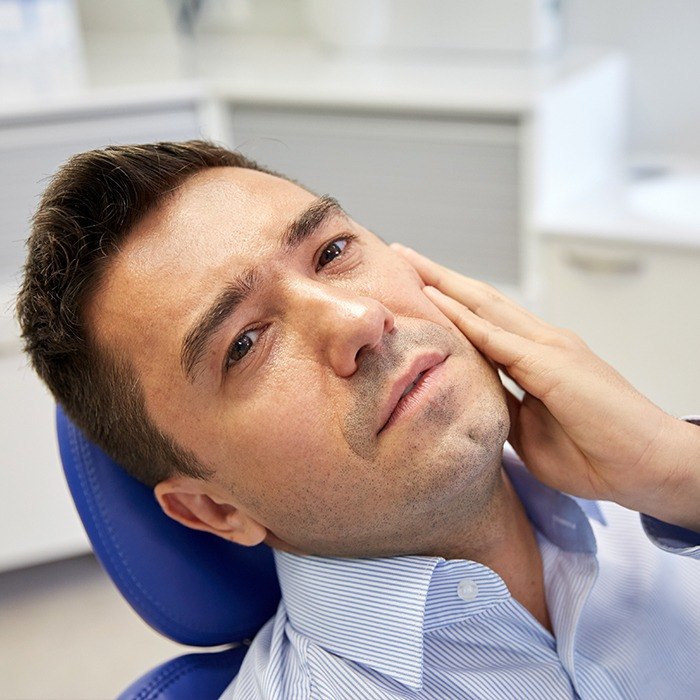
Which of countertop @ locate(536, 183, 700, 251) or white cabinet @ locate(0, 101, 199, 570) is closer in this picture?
countertop @ locate(536, 183, 700, 251)

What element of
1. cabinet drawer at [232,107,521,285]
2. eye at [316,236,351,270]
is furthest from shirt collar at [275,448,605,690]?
cabinet drawer at [232,107,521,285]

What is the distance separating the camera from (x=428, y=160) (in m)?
2.13

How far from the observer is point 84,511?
115 centimetres

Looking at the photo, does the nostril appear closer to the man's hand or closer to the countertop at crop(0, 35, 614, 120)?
the man's hand

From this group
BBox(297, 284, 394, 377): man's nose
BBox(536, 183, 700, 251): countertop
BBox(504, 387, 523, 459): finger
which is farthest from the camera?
BBox(536, 183, 700, 251): countertop

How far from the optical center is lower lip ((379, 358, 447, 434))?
3.28 ft

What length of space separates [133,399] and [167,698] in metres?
0.35

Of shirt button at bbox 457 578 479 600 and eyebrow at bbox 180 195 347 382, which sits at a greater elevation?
eyebrow at bbox 180 195 347 382

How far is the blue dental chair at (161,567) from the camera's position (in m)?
1.15

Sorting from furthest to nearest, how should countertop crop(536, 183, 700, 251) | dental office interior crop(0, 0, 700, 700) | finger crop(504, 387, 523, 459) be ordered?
dental office interior crop(0, 0, 700, 700), countertop crop(536, 183, 700, 251), finger crop(504, 387, 523, 459)

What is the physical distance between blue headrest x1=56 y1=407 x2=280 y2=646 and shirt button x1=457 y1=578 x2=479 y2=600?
0.30 m

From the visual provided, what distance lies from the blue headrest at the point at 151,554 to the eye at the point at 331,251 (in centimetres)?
35

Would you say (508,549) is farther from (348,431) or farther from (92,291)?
(92,291)

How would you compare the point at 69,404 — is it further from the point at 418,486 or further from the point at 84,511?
the point at 418,486
